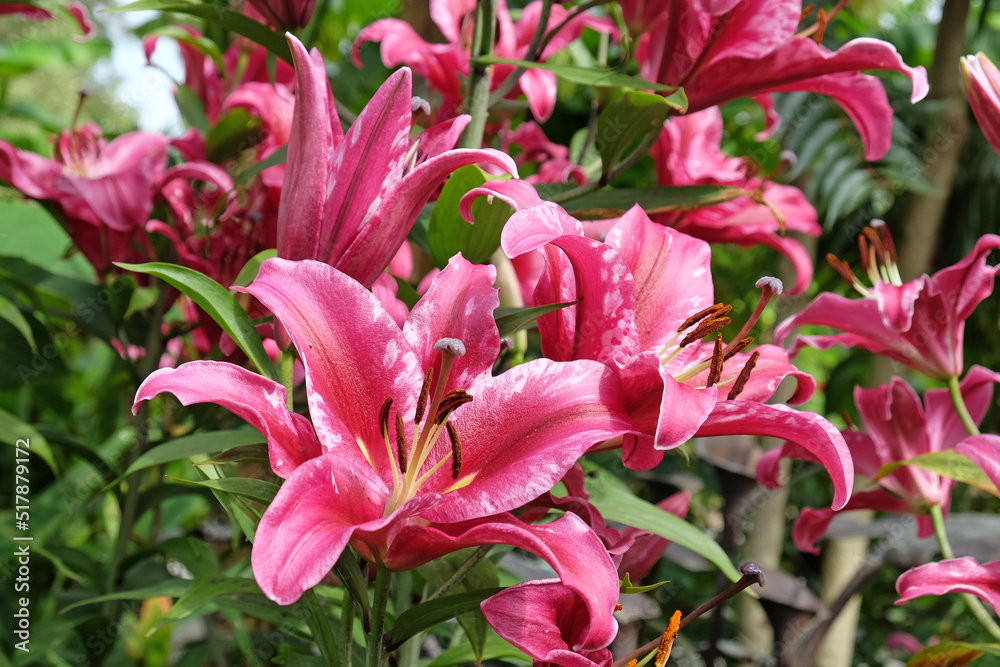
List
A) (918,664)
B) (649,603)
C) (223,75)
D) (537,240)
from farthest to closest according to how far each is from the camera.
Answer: (223,75) < (649,603) < (918,664) < (537,240)

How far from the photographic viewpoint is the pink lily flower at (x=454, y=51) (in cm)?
60

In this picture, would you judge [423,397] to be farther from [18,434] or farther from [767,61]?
[18,434]

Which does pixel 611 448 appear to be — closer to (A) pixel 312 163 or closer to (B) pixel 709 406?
(B) pixel 709 406

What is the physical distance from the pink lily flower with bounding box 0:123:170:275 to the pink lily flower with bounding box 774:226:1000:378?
0.50 metres

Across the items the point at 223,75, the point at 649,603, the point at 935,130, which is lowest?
the point at 649,603

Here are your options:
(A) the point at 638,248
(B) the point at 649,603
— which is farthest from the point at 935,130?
(A) the point at 638,248

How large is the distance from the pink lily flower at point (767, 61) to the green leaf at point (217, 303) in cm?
29

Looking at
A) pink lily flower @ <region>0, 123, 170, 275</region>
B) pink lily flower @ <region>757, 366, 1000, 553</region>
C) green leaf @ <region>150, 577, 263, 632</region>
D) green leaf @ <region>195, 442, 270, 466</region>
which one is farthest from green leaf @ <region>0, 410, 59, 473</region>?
pink lily flower @ <region>757, 366, 1000, 553</region>

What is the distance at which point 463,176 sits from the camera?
0.39 meters

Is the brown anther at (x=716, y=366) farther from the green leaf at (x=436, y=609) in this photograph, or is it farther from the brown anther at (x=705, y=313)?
the green leaf at (x=436, y=609)

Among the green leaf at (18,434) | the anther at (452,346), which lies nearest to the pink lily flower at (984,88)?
the anther at (452,346)

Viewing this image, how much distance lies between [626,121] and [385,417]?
9.7 inches

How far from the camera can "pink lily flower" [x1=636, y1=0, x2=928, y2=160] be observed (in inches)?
16.6

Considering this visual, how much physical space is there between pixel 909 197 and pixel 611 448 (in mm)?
1340
